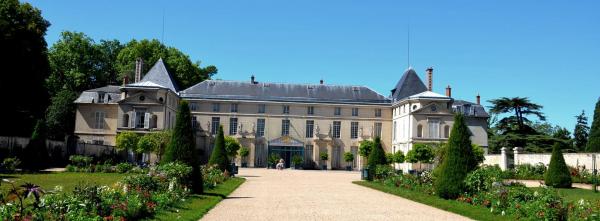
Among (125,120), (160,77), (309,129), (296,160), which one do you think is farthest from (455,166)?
(160,77)

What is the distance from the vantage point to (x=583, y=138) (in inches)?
2010

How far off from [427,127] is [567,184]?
1859 centimetres

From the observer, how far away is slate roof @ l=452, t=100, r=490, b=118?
43.8 metres

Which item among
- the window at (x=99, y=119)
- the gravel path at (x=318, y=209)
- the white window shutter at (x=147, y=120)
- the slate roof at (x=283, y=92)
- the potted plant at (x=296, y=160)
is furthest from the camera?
the slate roof at (x=283, y=92)

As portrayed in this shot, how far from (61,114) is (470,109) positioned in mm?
31665

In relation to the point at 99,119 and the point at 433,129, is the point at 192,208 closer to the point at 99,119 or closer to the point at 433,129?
the point at 433,129

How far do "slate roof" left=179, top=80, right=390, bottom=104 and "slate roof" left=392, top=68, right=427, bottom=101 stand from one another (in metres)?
1.24

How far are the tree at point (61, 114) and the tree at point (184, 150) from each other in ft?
99.7

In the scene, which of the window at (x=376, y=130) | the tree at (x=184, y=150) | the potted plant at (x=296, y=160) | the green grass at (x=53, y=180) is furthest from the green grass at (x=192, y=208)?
the window at (x=376, y=130)

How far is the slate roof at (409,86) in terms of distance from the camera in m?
45.2

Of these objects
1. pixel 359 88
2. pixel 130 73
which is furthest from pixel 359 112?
pixel 130 73

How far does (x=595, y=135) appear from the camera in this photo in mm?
38344

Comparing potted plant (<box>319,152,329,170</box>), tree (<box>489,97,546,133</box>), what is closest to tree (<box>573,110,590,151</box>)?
tree (<box>489,97,546,133</box>)

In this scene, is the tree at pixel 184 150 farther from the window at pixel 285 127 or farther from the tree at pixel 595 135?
the tree at pixel 595 135
